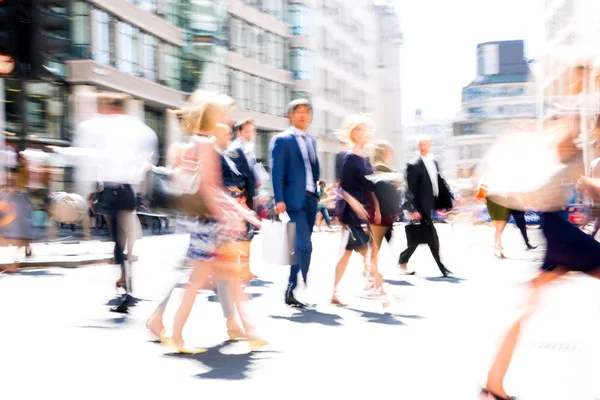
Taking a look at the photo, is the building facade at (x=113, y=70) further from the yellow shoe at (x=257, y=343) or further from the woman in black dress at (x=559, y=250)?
the woman in black dress at (x=559, y=250)

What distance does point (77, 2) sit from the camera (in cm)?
3312

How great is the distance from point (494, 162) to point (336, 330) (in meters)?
3.05

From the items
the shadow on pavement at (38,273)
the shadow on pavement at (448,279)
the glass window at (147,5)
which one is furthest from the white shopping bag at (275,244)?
the glass window at (147,5)

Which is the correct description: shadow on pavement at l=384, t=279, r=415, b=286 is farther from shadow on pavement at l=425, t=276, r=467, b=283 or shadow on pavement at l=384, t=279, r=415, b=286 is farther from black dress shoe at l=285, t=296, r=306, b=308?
black dress shoe at l=285, t=296, r=306, b=308

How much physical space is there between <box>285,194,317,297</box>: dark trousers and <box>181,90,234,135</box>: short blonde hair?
2.15 metres

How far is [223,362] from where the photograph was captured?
5.81 m

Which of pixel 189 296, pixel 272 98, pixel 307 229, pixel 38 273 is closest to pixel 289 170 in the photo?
pixel 307 229

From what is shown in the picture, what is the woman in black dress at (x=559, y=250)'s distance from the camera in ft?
14.1

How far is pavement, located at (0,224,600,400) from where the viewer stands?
4984mm

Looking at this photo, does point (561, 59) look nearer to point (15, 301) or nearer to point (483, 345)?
point (483, 345)

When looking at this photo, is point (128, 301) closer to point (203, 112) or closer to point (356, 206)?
point (356, 206)

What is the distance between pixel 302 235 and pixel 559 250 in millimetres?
4160

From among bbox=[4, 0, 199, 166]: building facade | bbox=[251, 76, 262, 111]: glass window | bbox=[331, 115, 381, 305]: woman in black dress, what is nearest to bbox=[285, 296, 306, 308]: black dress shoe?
bbox=[331, 115, 381, 305]: woman in black dress

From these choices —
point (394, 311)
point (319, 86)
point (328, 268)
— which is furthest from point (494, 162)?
point (319, 86)
